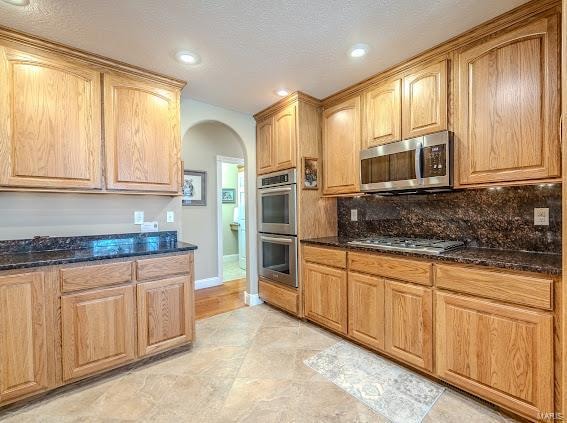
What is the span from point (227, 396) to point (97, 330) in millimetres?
1000

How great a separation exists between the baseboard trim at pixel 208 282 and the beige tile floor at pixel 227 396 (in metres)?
1.83

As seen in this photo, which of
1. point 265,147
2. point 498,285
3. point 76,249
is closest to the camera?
point 498,285

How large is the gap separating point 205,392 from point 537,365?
6.33 ft

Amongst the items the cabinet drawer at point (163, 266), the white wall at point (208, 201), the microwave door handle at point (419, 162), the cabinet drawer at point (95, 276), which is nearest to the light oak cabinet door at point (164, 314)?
the cabinet drawer at point (163, 266)

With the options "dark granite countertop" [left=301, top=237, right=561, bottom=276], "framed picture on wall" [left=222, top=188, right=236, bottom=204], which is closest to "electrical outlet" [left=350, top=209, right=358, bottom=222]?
"dark granite countertop" [left=301, top=237, right=561, bottom=276]

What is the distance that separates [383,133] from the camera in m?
2.45

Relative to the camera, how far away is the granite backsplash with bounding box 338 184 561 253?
1.83 metres

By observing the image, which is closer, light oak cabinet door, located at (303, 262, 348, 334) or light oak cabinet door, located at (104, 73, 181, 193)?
light oak cabinet door, located at (104, 73, 181, 193)

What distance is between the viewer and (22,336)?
1.65 meters

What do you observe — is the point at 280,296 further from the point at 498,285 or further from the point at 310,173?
the point at 498,285

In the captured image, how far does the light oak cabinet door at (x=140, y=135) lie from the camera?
222 centimetres

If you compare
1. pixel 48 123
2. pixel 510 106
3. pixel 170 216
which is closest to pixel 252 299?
pixel 170 216

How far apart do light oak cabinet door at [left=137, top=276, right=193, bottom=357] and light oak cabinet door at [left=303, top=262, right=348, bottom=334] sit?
116 cm

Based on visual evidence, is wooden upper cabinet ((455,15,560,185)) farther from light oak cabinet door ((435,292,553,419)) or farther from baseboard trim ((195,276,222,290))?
baseboard trim ((195,276,222,290))
